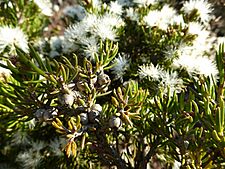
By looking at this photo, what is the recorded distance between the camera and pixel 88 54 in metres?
0.91

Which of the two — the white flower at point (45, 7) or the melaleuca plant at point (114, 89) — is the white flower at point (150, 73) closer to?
the melaleuca plant at point (114, 89)

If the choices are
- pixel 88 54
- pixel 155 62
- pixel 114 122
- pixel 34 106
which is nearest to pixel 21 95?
pixel 34 106

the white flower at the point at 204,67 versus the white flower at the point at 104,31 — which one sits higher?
the white flower at the point at 104,31

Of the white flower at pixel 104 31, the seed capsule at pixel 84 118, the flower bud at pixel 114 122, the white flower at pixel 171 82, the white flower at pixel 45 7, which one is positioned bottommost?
the flower bud at pixel 114 122

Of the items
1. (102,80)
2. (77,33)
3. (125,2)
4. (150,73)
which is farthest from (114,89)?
(125,2)

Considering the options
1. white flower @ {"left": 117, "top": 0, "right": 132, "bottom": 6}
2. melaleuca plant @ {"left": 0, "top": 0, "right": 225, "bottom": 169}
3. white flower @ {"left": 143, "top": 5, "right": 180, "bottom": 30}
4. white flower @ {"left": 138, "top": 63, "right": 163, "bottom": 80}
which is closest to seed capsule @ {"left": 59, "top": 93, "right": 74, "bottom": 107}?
melaleuca plant @ {"left": 0, "top": 0, "right": 225, "bottom": 169}

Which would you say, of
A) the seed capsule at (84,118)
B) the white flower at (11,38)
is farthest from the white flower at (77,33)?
the seed capsule at (84,118)

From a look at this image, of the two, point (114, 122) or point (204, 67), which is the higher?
point (204, 67)

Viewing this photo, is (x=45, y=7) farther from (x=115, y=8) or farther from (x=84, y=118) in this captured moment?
(x=84, y=118)

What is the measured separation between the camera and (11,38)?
3.18ft

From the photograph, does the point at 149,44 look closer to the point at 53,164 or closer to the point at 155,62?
the point at 155,62

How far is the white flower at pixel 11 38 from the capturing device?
951mm

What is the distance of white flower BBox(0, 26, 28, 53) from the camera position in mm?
951

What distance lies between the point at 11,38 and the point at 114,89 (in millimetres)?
418
